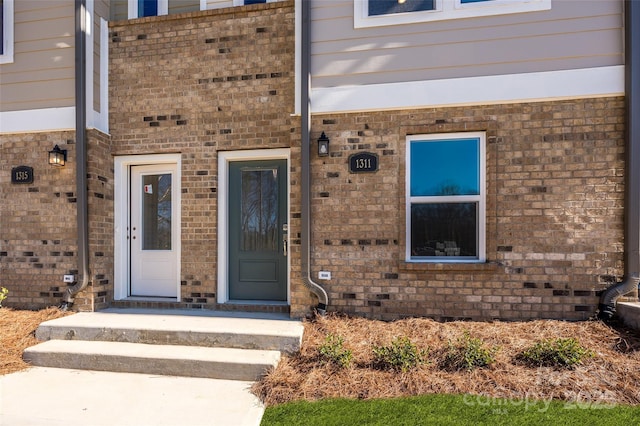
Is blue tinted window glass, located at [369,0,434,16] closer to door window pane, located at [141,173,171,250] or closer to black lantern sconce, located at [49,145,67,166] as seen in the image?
door window pane, located at [141,173,171,250]

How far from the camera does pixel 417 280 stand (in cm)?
432

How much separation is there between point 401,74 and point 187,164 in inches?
123

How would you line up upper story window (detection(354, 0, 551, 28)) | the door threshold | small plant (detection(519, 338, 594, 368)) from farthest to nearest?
1. the door threshold
2. upper story window (detection(354, 0, 551, 28))
3. small plant (detection(519, 338, 594, 368))

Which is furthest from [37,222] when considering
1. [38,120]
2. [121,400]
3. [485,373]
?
[485,373]

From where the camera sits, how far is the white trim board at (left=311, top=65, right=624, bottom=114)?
403 centimetres

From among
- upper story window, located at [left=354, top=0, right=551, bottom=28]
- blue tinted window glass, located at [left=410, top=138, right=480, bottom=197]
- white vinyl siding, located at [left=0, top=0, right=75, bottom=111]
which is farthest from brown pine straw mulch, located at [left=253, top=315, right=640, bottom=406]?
white vinyl siding, located at [left=0, top=0, right=75, bottom=111]

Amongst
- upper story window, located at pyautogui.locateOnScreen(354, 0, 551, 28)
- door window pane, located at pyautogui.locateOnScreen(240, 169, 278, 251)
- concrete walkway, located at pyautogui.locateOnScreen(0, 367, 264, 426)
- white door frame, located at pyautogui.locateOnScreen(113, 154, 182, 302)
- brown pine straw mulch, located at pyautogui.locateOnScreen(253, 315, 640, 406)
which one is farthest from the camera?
white door frame, located at pyautogui.locateOnScreen(113, 154, 182, 302)

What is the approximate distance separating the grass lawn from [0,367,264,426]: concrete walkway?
37 centimetres

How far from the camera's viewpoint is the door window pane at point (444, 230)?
4.38 meters

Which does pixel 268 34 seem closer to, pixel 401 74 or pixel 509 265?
pixel 401 74

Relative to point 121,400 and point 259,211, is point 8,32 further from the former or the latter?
point 121,400

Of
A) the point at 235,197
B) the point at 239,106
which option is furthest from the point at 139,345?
the point at 239,106

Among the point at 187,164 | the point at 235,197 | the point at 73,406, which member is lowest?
the point at 73,406

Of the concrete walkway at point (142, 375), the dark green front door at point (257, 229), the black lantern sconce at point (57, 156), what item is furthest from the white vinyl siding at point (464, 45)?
the black lantern sconce at point (57, 156)
